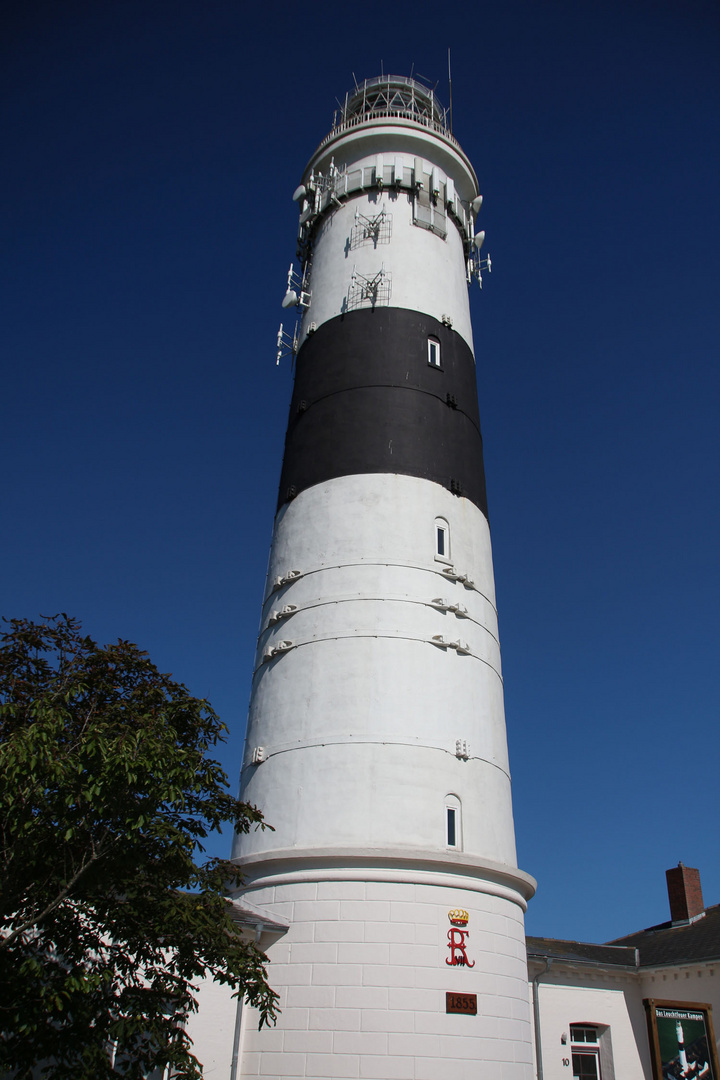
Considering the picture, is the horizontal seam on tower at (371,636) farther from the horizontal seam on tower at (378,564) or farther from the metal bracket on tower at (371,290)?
the metal bracket on tower at (371,290)

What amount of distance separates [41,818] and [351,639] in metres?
9.49

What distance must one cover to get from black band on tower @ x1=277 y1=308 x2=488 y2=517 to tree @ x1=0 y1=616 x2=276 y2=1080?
10.5 m

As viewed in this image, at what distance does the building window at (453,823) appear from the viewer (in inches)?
666

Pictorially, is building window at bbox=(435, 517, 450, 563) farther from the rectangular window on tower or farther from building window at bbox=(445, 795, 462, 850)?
the rectangular window on tower

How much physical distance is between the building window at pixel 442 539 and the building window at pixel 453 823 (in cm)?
563

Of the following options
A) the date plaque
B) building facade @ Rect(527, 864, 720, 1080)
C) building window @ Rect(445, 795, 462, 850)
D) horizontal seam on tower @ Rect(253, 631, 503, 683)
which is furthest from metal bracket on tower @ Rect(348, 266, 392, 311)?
building facade @ Rect(527, 864, 720, 1080)

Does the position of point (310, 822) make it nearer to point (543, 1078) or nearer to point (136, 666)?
point (136, 666)

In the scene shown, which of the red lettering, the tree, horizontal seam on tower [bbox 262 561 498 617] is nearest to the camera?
the tree

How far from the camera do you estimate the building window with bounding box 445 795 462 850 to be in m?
16.9

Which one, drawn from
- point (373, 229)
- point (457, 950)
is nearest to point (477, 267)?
point (373, 229)

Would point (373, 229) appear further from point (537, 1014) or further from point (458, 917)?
point (537, 1014)

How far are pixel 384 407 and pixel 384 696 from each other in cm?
782

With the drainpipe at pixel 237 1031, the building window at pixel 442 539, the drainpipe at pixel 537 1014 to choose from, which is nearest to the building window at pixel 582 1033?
the drainpipe at pixel 537 1014

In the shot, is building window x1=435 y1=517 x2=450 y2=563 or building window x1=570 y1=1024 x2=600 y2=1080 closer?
building window x1=435 y1=517 x2=450 y2=563
